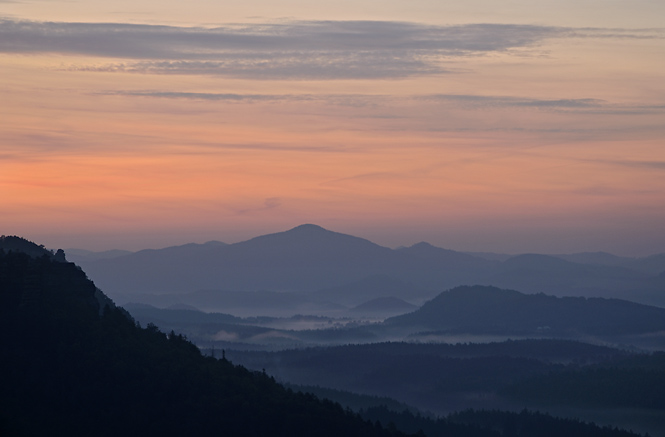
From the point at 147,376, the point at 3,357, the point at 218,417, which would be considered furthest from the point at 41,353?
the point at 218,417

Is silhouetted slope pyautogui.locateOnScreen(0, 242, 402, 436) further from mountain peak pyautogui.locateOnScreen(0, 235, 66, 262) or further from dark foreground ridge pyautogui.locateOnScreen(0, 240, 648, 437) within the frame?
mountain peak pyautogui.locateOnScreen(0, 235, 66, 262)

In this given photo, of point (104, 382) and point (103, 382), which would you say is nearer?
point (103, 382)

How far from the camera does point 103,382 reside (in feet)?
414

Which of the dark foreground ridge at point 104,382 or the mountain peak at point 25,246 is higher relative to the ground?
the mountain peak at point 25,246

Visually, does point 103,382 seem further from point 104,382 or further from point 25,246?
point 25,246

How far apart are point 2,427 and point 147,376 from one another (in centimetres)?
3395

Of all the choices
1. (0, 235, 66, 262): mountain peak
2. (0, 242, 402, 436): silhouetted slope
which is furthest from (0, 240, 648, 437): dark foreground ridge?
(0, 235, 66, 262): mountain peak

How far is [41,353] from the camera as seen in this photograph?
126 meters

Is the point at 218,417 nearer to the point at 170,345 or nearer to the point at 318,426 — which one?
the point at 318,426

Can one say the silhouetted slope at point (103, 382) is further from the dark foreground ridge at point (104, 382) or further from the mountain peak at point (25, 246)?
the mountain peak at point (25, 246)

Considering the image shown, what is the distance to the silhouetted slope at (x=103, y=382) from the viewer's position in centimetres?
11794

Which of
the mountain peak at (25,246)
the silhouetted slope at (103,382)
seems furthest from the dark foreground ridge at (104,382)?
the mountain peak at (25,246)

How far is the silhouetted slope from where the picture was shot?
387 ft

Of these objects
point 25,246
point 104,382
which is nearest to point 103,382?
point 104,382
